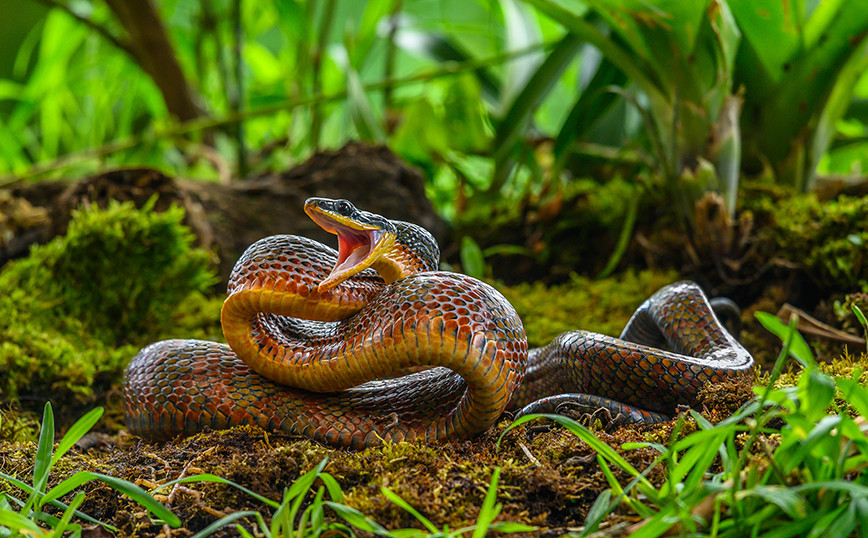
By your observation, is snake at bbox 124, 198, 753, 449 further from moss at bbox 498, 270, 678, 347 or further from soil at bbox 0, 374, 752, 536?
moss at bbox 498, 270, 678, 347

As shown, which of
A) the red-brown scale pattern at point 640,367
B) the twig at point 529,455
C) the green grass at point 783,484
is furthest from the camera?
the red-brown scale pattern at point 640,367

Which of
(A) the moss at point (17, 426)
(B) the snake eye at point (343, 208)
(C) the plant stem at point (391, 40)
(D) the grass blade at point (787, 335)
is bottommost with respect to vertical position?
(A) the moss at point (17, 426)

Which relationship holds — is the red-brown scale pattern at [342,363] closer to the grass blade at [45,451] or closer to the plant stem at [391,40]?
the grass blade at [45,451]

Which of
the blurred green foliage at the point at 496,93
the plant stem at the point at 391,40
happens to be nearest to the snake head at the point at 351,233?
the blurred green foliage at the point at 496,93

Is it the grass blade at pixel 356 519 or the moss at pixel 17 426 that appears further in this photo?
the moss at pixel 17 426

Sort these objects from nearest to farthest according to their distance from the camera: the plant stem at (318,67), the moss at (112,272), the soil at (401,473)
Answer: the soil at (401,473) → the moss at (112,272) → the plant stem at (318,67)

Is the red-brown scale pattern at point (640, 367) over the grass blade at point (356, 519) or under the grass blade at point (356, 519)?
under
